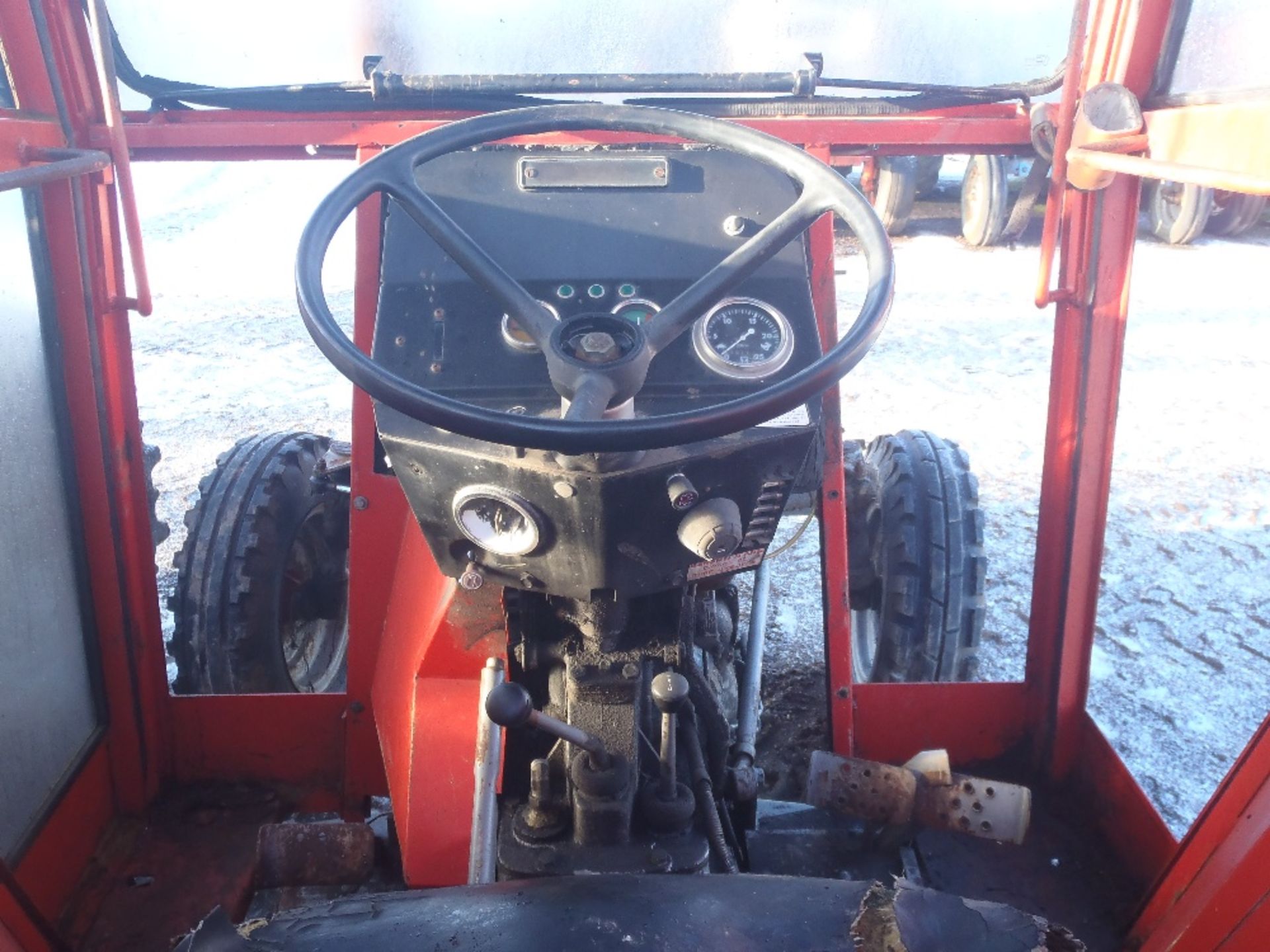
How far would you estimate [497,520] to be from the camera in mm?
1226

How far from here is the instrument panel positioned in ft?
4.39

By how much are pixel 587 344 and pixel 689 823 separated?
757mm

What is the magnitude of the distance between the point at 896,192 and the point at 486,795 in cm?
829

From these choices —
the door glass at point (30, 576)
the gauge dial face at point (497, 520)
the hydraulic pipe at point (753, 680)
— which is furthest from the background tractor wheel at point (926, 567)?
the door glass at point (30, 576)

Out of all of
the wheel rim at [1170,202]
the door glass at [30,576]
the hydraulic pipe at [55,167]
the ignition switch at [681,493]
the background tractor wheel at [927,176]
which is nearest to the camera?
the ignition switch at [681,493]

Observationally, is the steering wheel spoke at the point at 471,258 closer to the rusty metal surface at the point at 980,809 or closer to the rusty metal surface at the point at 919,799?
the rusty metal surface at the point at 919,799

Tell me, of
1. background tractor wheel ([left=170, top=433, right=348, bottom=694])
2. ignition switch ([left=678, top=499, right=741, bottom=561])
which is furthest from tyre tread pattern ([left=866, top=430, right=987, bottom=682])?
background tractor wheel ([left=170, top=433, right=348, bottom=694])

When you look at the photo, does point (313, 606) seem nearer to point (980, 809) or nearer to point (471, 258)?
point (471, 258)

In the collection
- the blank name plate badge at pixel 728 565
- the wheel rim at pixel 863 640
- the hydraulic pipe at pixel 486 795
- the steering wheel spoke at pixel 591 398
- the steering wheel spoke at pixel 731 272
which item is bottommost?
the wheel rim at pixel 863 640

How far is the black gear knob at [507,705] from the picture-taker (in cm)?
115

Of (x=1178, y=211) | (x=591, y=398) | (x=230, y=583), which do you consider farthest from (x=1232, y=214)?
(x=591, y=398)

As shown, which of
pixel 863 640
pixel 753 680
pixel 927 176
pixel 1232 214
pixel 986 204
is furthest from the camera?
pixel 927 176

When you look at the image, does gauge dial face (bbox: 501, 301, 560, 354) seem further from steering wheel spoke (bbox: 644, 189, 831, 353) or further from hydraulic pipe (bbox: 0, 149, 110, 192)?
hydraulic pipe (bbox: 0, 149, 110, 192)

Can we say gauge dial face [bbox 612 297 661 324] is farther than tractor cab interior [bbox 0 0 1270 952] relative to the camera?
Yes
